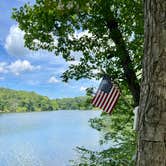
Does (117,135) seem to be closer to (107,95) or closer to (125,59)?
(125,59)

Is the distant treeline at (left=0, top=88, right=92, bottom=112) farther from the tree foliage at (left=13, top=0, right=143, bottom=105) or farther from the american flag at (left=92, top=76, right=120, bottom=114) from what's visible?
the american flag at (left=92, top=76, right=120, bottom=114)

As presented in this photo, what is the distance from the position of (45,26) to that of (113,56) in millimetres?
1713

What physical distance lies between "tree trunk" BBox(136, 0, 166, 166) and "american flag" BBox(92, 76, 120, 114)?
4248 millimetres

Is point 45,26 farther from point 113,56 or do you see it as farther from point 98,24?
point 113,56

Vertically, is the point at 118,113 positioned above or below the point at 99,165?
above

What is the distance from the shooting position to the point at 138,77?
757 cm

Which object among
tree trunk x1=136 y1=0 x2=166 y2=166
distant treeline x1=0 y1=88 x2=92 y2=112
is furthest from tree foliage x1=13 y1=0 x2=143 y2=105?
distant treeline x1=0 y1=88 x2=92 y2=112

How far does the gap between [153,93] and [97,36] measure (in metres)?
6.12

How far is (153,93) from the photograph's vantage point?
6.15 ft

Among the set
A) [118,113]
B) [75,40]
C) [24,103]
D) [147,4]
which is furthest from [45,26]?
[24,103]

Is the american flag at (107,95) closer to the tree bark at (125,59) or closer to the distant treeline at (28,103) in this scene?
the tree bark at (125,59)

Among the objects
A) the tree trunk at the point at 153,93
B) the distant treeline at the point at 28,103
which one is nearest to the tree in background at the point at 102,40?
the tree trunk at the point at 153,93

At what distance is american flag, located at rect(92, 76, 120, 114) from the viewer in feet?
20.4

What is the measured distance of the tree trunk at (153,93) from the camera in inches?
71.4
